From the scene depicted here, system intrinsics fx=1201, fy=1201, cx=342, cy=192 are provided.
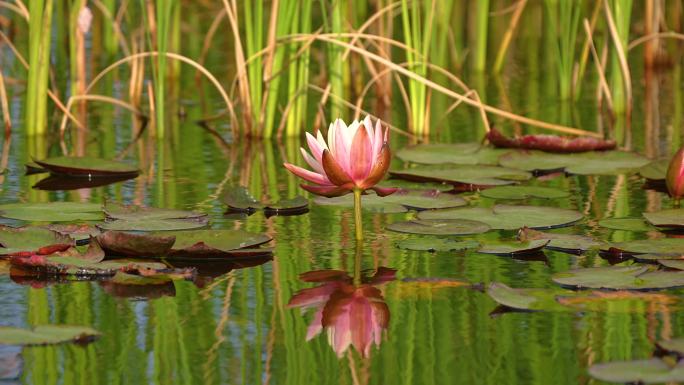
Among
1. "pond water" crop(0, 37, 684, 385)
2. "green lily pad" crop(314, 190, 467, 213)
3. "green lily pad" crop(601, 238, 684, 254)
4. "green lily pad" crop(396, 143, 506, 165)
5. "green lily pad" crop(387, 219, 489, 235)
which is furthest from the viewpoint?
"green lily pad" crop(396, 143, 506, 165)

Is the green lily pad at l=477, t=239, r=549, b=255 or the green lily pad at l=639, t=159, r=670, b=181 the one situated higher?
the green lily pad at l=639, t=159, r=670, b=181

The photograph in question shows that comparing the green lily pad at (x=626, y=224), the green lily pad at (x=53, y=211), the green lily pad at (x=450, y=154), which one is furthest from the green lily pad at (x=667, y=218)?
the green lily pad at (x=53, y=211)

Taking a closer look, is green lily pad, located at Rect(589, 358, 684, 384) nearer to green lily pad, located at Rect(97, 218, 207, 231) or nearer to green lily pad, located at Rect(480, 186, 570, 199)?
green lily pad, located at Rect(97, 218, 207, 231)

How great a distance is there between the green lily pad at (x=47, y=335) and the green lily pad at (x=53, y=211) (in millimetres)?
902

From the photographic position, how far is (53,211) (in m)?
2.94

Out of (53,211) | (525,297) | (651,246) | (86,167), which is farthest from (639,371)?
(86,167)

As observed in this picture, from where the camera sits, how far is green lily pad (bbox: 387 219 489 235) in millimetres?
2719

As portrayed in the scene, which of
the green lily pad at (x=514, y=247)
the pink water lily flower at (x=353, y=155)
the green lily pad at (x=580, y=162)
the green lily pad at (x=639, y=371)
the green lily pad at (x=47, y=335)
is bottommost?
the green lily pad at (x=639, y=371)

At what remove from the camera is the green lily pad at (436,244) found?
2584mm

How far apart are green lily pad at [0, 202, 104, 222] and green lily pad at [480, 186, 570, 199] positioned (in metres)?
1.02

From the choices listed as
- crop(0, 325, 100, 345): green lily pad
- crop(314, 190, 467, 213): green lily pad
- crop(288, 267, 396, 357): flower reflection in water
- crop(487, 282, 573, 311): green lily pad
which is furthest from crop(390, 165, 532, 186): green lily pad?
crop(0, 325, 100, 345): green lily pad

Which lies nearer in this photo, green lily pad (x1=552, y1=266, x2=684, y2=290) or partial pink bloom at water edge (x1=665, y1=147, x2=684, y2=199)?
green lily pad (x1=552, y1=266, x2=684, y2=290)

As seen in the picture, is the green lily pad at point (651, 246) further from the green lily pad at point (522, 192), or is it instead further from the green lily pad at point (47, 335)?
the green lily pad at point (47, 335)

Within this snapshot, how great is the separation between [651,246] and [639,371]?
0.84 m
